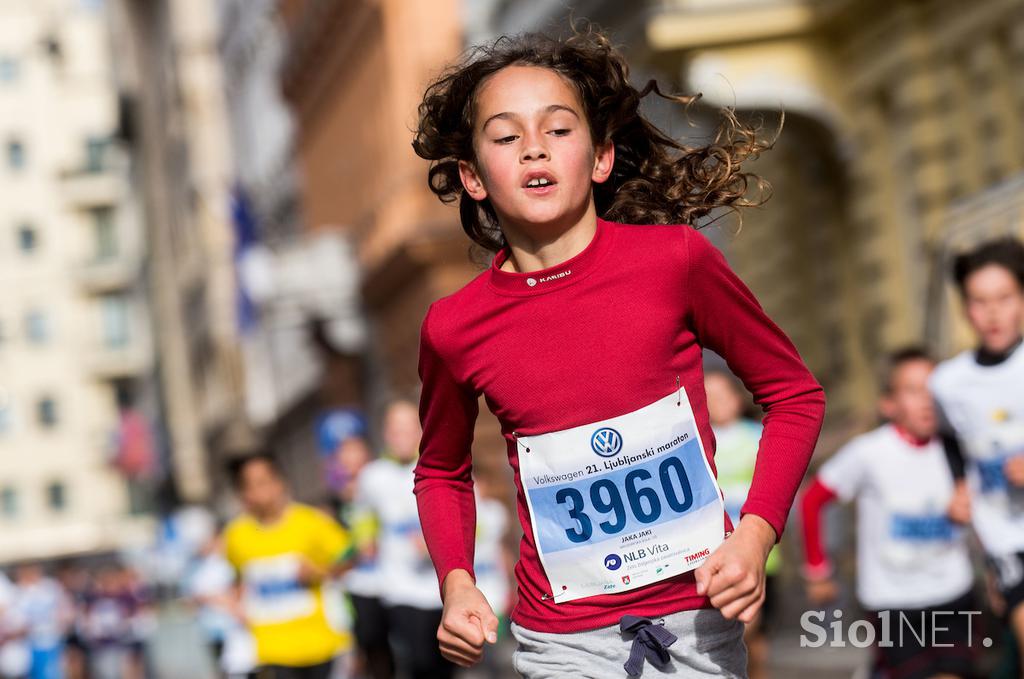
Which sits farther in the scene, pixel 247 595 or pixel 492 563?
pixel 492 563

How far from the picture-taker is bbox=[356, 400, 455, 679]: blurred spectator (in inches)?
500

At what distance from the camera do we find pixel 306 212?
52.6 meters

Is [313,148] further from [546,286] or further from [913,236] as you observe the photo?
[546,286]

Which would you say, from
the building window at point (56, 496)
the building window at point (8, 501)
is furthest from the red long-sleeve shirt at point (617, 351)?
the building window at point (56, 496)

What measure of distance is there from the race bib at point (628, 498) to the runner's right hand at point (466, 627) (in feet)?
0.78

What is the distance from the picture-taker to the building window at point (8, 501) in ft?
356

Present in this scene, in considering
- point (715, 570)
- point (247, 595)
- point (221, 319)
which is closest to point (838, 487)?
point (247, 595)

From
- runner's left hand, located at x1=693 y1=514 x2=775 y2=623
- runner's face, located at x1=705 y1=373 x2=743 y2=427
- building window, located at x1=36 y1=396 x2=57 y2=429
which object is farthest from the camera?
building window, located at x1=36 y1=396 x2=57 y2=429

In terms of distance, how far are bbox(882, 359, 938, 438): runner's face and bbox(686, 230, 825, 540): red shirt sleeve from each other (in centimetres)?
481

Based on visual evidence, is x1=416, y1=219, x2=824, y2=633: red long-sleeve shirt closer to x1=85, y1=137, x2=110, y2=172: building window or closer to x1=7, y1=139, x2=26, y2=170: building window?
x1=85, y1=137, x2=110, y2=172: building window

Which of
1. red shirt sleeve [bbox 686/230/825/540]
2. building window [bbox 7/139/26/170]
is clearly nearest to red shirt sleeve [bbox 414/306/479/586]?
red shirt sleeve [bbox 686/230/825/540]

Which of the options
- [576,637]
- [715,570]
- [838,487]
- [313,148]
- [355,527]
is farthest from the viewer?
[313,148]

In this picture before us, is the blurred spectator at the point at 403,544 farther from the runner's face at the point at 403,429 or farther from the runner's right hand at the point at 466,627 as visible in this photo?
Result: the runner's right hand at the point at 466,627

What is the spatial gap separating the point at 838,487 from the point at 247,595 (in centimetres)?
372
